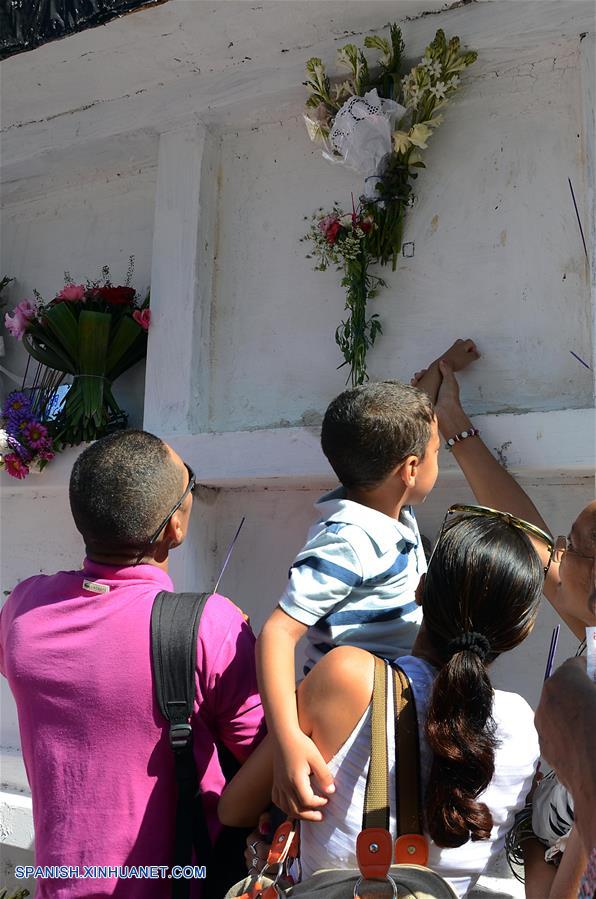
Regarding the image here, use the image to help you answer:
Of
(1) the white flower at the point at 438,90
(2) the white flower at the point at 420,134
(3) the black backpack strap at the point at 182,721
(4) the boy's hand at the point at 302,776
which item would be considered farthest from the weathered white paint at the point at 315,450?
(4) the boy's hand at the point at 302,776

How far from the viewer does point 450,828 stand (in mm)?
1513

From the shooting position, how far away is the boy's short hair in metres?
2.17

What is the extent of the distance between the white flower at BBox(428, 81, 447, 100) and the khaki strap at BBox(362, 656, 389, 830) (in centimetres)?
207

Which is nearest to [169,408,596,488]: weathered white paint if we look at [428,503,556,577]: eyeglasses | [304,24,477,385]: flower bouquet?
[304,24,477,385]: flower bouquet

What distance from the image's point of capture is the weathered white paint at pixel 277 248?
2.75m

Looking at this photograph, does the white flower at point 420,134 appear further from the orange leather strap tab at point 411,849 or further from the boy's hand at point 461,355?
the orange leather strap tab at point 411,849

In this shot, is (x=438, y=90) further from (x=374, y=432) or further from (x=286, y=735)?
(x=286, y=735)

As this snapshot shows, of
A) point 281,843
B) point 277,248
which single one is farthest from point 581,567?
point 277,248

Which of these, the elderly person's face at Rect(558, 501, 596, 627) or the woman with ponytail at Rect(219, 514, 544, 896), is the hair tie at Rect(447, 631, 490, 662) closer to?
the woman with ponytail at Rect(219, 514, 544, 896)

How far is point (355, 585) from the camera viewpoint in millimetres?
1972

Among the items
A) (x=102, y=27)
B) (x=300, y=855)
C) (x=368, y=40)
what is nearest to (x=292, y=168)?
(x=368, y=40)

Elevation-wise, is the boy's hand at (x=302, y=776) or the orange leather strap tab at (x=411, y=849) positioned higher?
the boy's hand at (x=302, y=776)

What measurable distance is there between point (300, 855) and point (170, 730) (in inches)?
15.0

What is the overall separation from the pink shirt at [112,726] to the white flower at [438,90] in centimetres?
187
